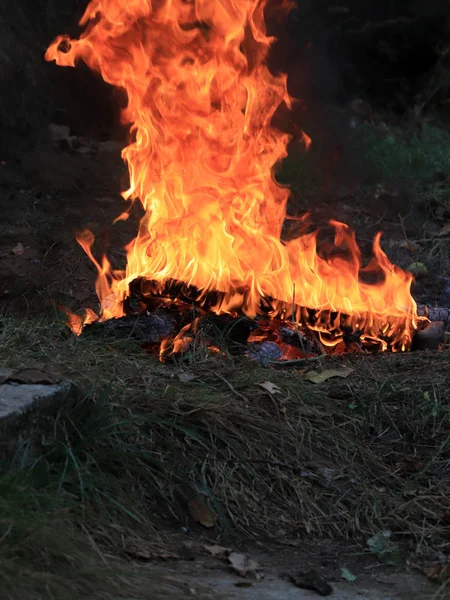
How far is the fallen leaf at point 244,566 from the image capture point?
289 cm

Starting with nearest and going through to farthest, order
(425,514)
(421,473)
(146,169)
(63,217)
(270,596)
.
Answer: (270,596), (425,514), (421,473), (146,169), (63,217)

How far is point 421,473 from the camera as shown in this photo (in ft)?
11.9

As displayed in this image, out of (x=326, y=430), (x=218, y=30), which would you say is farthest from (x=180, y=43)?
(x=326, y=430)

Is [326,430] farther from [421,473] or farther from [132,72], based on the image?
[132,72]

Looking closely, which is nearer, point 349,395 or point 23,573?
point 23,573

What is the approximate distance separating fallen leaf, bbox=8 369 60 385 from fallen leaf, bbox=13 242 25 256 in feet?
11.5

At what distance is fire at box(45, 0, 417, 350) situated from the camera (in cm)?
519

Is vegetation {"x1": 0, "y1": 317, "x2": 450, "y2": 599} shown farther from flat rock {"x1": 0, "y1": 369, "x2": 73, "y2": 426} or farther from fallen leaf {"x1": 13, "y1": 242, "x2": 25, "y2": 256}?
fallen leaf {"x1": 13, "y1": 242, "x2": 25, "y2": 256}

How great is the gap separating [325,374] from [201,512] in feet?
4.55

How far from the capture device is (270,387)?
399 centimetres

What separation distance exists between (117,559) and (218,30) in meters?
4.19

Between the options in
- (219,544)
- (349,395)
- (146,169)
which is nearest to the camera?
(219,544)

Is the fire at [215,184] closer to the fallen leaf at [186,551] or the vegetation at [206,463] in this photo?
the vegetation at [206,463]

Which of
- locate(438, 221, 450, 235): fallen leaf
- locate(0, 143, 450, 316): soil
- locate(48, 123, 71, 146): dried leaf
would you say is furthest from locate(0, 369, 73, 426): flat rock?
locate(438, 221, 450, 235): fallen leaf
